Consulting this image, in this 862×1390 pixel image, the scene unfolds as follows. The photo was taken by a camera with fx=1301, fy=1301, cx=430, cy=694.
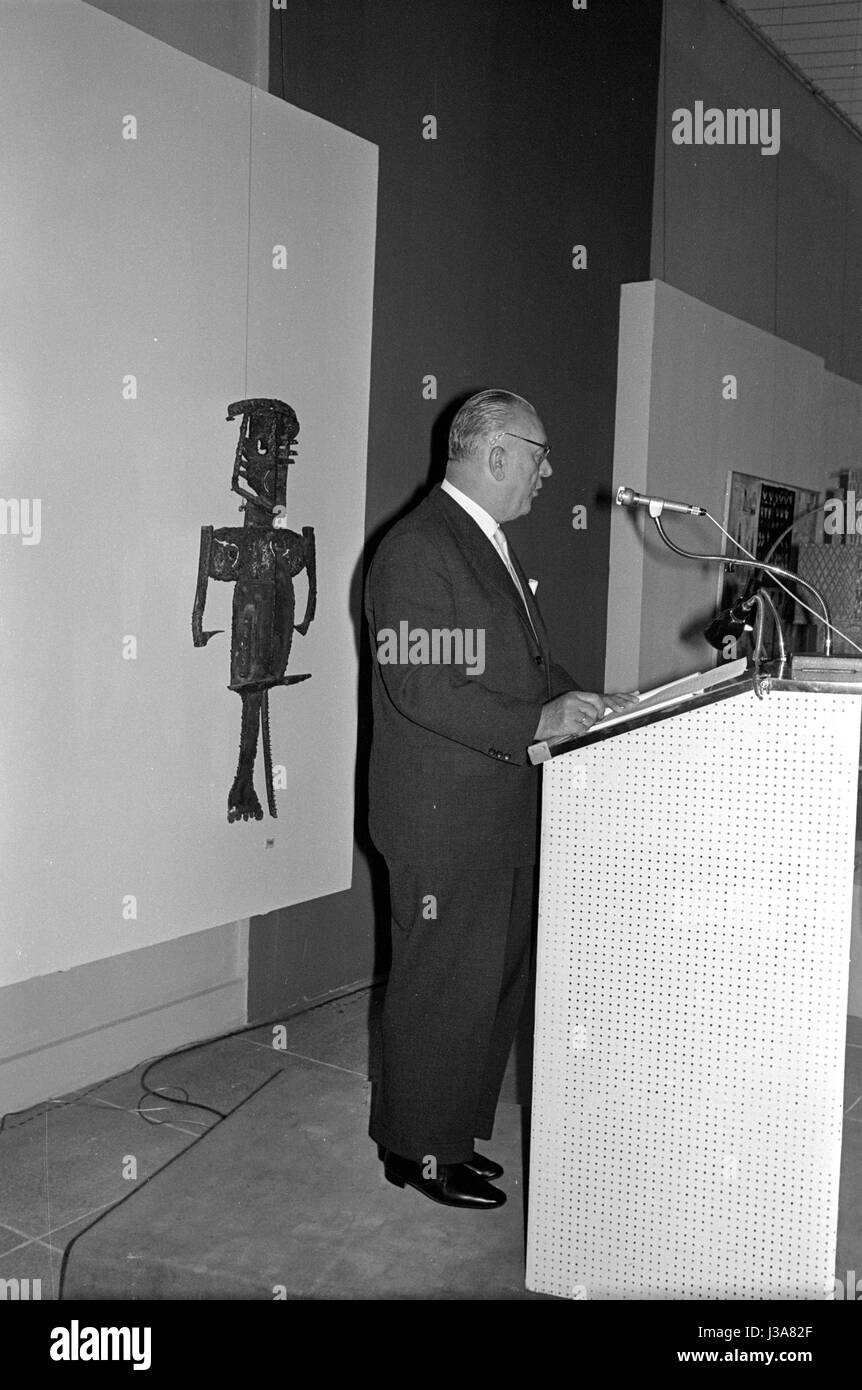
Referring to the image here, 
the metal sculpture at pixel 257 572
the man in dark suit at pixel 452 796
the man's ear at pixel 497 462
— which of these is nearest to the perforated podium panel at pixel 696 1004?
the man in dark suit at pixel 452 796

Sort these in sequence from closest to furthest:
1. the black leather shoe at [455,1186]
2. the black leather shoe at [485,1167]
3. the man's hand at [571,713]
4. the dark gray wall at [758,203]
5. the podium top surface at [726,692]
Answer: the podium top surface at [726,692] < the man's hand at [571,713] < the black leather shoe at [455,1186] < the black leather shoe at [485,1167] < the dark gray wall at [758,203]

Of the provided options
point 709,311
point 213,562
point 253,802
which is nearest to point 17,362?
point 213,562

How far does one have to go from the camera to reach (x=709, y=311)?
565 centimetres

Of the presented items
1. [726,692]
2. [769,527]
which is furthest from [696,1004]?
[769,527]

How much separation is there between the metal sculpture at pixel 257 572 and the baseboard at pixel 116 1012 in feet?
1.66

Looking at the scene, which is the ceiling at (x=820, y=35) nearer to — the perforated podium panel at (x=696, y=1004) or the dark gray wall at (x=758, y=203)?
the dark gray wall at (x=758, y=203)

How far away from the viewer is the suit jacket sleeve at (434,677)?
7.78 ft

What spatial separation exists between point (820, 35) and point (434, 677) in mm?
5340

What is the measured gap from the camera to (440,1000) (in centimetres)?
254

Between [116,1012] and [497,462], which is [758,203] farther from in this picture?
[116,1012]

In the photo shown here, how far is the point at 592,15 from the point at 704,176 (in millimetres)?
1162

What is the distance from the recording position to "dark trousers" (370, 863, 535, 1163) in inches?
100.0

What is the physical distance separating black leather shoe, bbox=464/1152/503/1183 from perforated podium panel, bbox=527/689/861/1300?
479 millimetres

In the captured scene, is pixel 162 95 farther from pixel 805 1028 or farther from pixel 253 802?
pixel 805 1028
